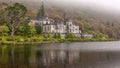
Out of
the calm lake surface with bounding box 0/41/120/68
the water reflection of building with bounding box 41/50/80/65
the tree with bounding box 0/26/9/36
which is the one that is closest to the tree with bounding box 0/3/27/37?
the tree with bounding box 0/26/9/36

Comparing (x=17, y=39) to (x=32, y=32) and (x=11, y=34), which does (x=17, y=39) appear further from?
(x=32, y=32)

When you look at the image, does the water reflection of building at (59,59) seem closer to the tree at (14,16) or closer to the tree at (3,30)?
the tree at (3,30)

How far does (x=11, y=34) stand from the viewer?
12100 centimetres

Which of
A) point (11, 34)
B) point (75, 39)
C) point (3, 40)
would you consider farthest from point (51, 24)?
point (3, 40)

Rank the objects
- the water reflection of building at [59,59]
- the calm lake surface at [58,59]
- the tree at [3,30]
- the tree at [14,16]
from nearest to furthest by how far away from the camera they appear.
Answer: the calm lake surface at [58,59] < the water reflection of building at [59,59] < the tree at [3,30] < the tree at [14,16]

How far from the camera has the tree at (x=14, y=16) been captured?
12281 centimetres

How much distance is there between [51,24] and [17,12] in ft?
135

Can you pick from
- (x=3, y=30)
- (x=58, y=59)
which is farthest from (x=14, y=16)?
(x=58, y=59)

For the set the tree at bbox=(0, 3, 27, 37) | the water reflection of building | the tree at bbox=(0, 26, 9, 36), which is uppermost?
Result: the tree at bbox=(0, 3, 27, 37)

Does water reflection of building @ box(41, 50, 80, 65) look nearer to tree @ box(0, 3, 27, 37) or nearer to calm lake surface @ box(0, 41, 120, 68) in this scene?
calm lake surface @ box(0, 41, 120, 68)

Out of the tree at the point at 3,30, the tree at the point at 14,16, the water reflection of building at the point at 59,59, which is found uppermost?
the tree at the point at 14,16

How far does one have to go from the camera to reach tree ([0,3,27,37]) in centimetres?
12281

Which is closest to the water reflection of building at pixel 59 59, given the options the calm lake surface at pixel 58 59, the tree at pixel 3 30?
the calm lake surface at pixel 58 59

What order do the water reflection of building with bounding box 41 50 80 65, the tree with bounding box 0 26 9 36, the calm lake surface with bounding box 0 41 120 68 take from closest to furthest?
the calm lake surface with bounding box 0 41 120 68
the water reflection of building with bounding box 41 50 80 65
the tree with bounding box 0 26 9 36
